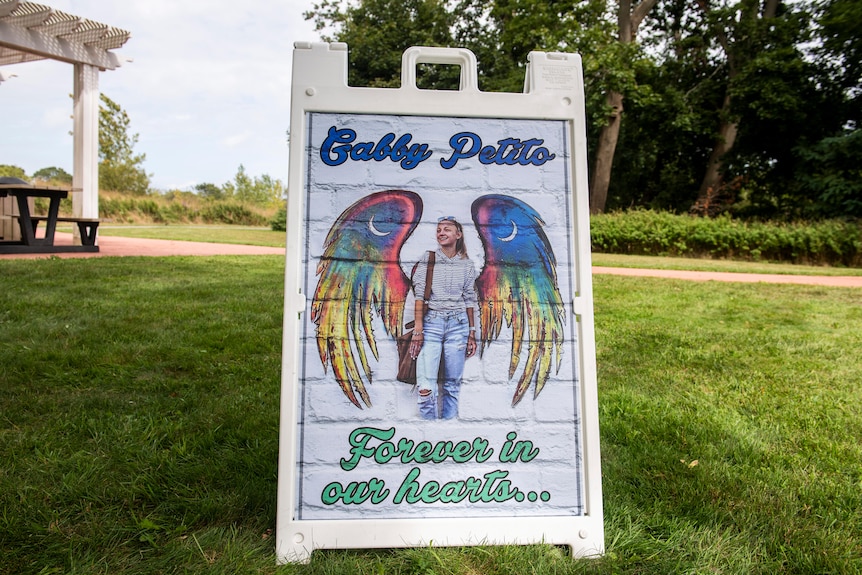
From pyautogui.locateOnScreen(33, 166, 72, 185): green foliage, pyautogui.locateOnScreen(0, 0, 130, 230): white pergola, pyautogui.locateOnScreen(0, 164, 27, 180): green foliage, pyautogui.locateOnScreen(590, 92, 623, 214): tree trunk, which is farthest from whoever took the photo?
pyautogui.locateOnScreen(33, 166, 72, 185): green foliage

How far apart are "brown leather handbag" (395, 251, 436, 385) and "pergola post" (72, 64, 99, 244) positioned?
37.6 feet

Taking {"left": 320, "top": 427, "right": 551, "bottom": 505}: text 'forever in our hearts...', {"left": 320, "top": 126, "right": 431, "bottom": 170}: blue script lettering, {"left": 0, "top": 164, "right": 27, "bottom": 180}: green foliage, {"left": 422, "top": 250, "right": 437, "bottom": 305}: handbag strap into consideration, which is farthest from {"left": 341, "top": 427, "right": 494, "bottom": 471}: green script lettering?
{"left": 0, "top": 164, "right": 27, "bottom": 180}: green foliage

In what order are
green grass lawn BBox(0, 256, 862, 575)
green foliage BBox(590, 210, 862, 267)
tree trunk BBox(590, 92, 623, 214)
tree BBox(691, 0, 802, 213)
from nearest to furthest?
1. green grass lawn BBox(0, 256, 862, 575)
2. green foliage BBox(590, 210, 862, 267)
3. tree BBox(691, 0, 802, 213)
4. tree trunk BBox(590, 92, 623, 214)

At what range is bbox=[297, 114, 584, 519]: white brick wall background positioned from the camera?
1750 millimetres

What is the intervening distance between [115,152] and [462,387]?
3984cm

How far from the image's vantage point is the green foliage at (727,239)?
1427 cm

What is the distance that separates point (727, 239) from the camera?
50.1 ft

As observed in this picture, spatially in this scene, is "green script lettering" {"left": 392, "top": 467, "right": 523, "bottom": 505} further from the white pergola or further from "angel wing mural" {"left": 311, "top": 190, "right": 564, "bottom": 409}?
the white pergola

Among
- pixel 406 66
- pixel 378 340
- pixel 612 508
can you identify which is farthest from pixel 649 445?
pixel 406 66

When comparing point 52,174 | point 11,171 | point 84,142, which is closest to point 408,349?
point 84,142

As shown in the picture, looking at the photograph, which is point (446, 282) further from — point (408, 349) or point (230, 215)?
point (230, 215)

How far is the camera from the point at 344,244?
5.80ft

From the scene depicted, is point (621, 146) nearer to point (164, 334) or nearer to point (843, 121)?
point (843, 121)

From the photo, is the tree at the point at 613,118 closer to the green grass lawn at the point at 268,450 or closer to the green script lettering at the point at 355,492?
the green grass lawn at the point at 268,450
